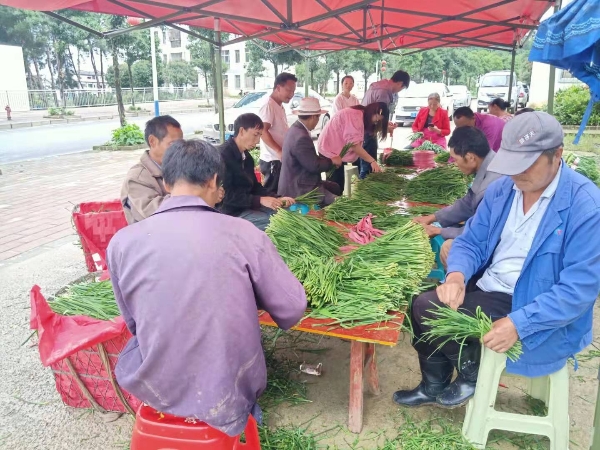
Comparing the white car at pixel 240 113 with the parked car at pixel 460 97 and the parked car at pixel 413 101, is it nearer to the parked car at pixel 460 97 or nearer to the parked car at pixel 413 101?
the parked car at pixel 413 101

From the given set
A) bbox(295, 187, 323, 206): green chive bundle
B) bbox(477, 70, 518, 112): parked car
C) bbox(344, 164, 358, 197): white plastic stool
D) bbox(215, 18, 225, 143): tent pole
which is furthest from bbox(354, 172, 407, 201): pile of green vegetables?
bbox(477, 70, 518, 112): parked car

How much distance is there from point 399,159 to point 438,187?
4.79 feet

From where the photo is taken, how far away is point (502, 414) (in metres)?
1.94

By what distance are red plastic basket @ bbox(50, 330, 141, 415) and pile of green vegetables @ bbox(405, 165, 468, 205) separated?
2.41 meters

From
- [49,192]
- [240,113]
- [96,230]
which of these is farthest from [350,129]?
[240,113]

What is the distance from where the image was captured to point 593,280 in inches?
66.3

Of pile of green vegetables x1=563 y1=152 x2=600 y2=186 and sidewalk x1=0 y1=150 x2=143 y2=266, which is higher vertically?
pile of green vegetables x1=563 y1=152 x2=600 y2=186

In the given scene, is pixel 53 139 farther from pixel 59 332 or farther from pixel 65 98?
pixel 59 332

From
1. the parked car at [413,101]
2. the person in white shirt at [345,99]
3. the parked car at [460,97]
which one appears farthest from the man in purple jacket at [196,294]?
the parked car at [460,97]

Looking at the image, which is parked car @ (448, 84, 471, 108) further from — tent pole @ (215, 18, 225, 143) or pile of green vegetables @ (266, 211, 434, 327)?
pile of green vegetables @ (266, 211, 434, 327)

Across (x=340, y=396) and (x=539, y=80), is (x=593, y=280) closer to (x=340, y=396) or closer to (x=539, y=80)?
(x=340, y=396)

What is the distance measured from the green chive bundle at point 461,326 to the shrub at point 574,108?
1201 cm

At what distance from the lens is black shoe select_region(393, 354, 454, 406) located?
2.21m

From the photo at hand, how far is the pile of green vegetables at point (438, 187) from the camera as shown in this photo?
Answer: 360 centimetres
